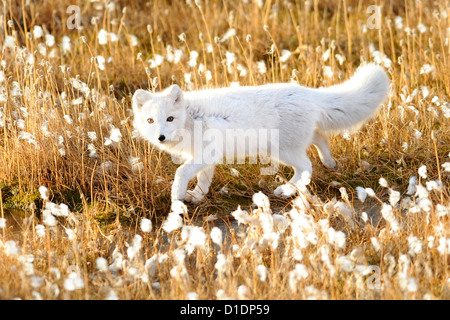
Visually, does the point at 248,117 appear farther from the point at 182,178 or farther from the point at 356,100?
the point at 356,100

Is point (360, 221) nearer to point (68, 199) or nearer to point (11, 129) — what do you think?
point (68, 199)

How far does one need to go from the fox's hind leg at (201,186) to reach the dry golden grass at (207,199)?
81 millimetres

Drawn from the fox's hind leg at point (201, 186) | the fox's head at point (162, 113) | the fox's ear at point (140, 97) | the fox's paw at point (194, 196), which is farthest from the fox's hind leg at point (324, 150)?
the fox's ear at point (140, 97)

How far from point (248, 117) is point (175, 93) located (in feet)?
1.83

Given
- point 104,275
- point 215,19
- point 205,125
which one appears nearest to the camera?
point 104,275

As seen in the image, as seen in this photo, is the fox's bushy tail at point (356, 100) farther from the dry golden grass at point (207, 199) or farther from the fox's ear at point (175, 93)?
the fox's ear at point (175, 93)

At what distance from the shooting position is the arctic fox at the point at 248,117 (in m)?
4.21

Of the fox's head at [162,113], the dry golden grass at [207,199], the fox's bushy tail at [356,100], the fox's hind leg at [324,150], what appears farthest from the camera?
the fox's hind leg at [324,150]

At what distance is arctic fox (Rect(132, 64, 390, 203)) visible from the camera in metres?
4.21

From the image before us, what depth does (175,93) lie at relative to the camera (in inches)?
164

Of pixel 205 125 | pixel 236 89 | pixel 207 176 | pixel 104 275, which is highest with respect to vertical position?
pixel 236 89

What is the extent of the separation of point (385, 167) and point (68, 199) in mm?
2550

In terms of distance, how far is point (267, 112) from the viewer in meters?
4.34

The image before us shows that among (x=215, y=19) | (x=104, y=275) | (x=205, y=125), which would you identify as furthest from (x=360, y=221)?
(x=215, y=19)
